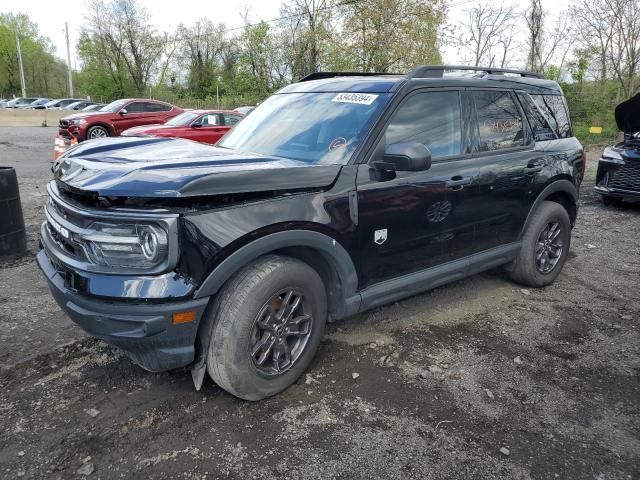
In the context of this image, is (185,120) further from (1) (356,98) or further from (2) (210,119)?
(1) (356,98)

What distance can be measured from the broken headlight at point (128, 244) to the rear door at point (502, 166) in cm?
254

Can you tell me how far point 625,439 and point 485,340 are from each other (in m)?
1.25

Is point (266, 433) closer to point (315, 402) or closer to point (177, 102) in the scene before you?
point (315, 402)

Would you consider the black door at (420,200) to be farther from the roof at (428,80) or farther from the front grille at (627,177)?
the front grille at (627,177)

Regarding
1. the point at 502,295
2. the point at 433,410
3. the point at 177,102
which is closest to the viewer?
the point at 433,410

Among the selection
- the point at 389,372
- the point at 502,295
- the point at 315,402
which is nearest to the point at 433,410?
the point at 389,372

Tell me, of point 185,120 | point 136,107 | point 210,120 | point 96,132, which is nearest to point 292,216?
point 185,120

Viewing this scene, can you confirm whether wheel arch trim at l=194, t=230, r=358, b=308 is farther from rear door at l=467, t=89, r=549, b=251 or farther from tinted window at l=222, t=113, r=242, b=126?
tinted window at l=222, t=113, r=242, b=126

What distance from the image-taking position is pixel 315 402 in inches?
119

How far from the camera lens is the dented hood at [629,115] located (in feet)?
28.1

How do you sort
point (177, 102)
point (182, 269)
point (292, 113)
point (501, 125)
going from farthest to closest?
1. point (177, 102)
2. point (501, 125)
3. point (292, 113)
4. point (182, 269)

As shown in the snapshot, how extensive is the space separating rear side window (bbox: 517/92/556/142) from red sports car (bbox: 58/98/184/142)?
13769 mm

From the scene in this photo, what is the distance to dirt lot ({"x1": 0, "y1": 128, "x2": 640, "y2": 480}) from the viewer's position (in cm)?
252

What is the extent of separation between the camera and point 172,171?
102 inches
